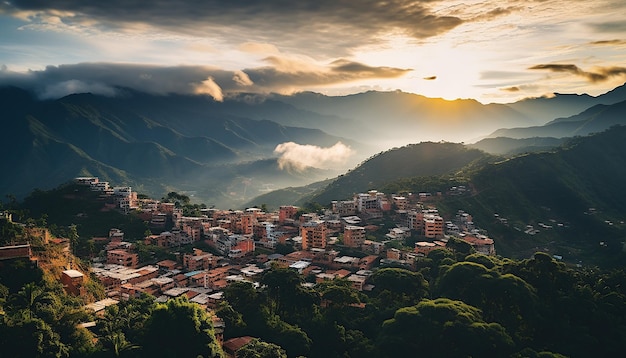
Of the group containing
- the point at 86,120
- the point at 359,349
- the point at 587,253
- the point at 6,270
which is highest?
the point at 86,120

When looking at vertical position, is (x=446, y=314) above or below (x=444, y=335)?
above

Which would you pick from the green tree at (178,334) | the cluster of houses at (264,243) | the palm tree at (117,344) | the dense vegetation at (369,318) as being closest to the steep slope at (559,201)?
the cluster of houses at (264,243)

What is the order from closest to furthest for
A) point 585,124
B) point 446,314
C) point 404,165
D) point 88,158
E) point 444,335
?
1. point 444,335
2. point 446,314
3. point 404,165
4. point 88,158
5. point 585,124

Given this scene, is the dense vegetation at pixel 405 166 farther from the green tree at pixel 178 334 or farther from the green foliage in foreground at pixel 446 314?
the green tree at pixel 178 334

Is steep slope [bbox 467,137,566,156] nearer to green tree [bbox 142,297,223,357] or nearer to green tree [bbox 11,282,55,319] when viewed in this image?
green tree [bbox 142,297,223,357]

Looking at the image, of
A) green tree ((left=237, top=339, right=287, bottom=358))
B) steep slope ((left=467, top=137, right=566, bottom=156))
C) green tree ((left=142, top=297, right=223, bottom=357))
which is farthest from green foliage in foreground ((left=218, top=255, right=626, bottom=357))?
steep slope ((left=467, top=137, right=566, bottom=156))

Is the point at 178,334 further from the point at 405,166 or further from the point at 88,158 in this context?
the point at 88,158

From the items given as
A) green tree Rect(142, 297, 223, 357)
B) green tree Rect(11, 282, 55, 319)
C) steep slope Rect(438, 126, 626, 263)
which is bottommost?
steep slope Rect(438, 126, 626, 263)

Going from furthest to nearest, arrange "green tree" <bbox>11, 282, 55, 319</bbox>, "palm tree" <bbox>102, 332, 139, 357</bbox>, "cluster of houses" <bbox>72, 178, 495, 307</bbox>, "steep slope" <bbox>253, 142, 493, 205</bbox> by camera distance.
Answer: "steep slope" <bbox>253, 142, 493, 205</bbox> → "cluster of houses" <bbox>72, 178, 495, 307</bbox> → "green tree" <bbox>11, 282, 55, 319</bbox> → "palm tree" <bbox>102, 332, 139, 357</bbox>

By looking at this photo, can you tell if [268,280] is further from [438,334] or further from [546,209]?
[546,209]

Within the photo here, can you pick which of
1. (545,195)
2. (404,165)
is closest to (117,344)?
(545,195)

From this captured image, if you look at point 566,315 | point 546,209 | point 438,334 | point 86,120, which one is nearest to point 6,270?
point 438,334
